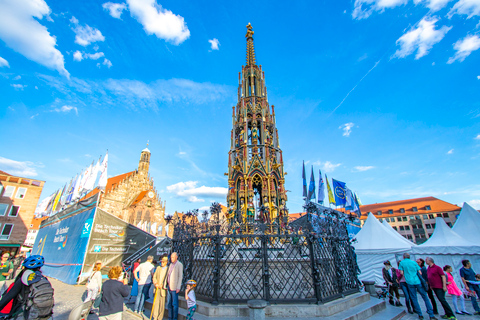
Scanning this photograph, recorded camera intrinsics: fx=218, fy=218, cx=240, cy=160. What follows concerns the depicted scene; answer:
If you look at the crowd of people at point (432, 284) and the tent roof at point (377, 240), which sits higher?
the tent roof at point (377, 240)

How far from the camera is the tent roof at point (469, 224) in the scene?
11.3 meters

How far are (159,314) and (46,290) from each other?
2.71m

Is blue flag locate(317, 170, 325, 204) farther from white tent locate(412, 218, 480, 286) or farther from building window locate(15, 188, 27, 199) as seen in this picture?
Result: building window locate(15, 188, 27, 199)

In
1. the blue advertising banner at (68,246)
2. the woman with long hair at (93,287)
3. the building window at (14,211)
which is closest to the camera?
the woman with long hair at (93,287)

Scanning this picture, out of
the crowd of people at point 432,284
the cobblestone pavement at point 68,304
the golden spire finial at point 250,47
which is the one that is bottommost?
the cobblestone pavement at point 68,304

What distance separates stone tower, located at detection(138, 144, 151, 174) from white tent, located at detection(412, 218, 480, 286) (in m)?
46.1

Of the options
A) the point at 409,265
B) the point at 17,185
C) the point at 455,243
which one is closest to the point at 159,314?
the point at 409,265

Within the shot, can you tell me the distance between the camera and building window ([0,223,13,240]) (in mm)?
25984

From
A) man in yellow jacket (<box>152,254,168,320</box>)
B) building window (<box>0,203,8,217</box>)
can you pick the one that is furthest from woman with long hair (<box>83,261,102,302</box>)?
building window (<box>0,203,8,217</box>)

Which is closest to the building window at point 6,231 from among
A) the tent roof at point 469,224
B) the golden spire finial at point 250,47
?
the golden spire finial at point 250,47

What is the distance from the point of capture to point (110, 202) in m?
36.5

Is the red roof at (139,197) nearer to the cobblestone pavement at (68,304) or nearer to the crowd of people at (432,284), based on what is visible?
the cobblestone pavement at (68,304)

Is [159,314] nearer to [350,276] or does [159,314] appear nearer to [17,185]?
[350,276]

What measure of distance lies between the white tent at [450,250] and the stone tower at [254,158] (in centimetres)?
750
